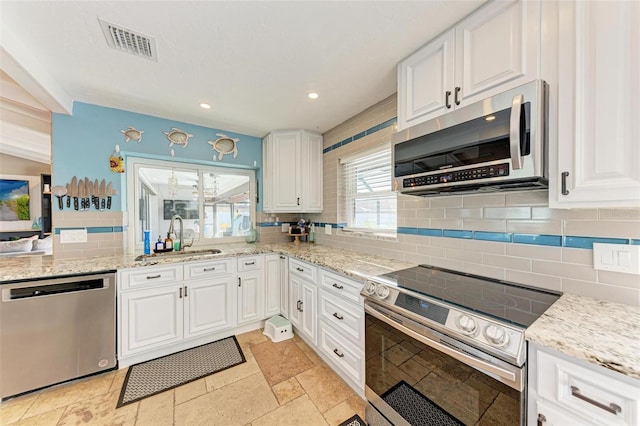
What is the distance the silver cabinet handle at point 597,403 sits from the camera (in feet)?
2.28

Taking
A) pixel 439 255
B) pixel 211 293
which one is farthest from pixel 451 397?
pixel 211 293

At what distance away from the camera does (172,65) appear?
172 cm

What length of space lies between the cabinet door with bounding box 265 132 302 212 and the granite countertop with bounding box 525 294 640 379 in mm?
2455

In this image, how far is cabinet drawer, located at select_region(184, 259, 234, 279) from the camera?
7.34ft

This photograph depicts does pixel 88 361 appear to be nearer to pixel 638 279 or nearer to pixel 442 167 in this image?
pixel 442 167

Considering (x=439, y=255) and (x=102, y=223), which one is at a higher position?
(x=102, y=223)

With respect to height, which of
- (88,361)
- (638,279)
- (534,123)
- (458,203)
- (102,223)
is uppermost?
(534,123)

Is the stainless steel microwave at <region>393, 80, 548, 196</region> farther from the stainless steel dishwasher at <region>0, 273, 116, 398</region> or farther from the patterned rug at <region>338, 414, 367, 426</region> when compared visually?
the stainless steel dishwasher at <region>0, 273, 116, 398</region>

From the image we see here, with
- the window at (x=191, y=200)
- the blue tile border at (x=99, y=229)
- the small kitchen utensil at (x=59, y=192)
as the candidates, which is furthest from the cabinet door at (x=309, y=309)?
the small kitchen utensil at (x=59, y=192)

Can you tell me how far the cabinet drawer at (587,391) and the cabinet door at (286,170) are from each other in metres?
2.52

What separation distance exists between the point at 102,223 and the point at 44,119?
60.5 inches

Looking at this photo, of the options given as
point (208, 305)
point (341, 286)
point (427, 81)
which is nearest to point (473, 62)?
point (427, 81)

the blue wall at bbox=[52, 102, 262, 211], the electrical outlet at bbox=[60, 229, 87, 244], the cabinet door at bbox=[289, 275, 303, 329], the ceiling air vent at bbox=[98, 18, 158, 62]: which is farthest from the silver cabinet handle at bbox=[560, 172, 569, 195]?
the electrical outlet at bbox=[60, 229, 87, 244]

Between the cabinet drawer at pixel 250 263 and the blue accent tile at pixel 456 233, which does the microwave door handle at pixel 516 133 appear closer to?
the blue accent tile at pixel 456 233
